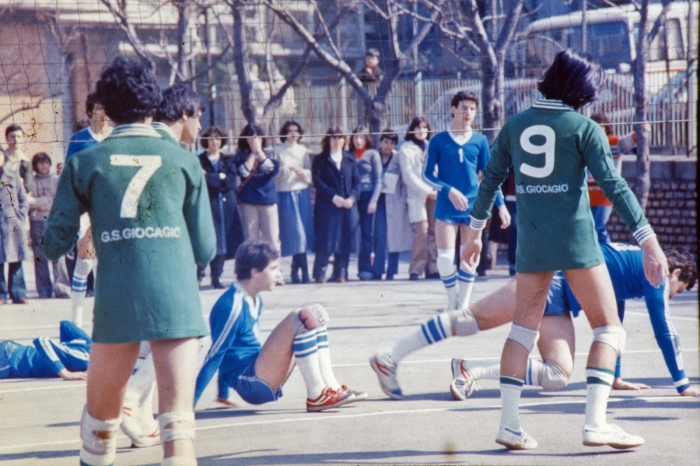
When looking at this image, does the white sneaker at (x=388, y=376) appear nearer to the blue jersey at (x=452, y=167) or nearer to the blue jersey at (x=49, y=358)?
the blue jersey at (x=49, y=358)

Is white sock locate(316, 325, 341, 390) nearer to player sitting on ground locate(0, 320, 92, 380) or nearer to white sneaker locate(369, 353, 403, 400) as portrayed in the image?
white sneaker locate(369, 353, 403, 400)

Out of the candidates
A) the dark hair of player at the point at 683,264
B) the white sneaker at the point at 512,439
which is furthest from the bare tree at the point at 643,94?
the white sneaker at the point at 512,439

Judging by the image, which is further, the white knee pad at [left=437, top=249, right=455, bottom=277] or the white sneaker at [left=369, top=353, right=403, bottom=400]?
the white knee pad at [left=437, top=249, right=455, bottom=277]

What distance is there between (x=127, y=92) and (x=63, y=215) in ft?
1.72

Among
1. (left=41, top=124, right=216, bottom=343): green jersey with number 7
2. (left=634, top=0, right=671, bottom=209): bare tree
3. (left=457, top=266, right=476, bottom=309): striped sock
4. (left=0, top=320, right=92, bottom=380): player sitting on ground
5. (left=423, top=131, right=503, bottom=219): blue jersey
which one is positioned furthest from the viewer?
(left=634, top=0, right=671, bottom=209): bare tree

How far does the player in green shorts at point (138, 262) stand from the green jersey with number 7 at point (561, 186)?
1668 mm

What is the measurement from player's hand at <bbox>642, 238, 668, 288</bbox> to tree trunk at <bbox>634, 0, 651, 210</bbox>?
7127 millimetres

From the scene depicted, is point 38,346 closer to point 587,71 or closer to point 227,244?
point 587,71

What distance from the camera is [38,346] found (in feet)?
22.2

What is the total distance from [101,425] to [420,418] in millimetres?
2112

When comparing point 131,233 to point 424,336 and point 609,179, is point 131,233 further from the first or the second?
point 424,336

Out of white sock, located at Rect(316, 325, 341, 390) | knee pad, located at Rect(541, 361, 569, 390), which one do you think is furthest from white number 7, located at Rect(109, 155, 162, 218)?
knee pad, located at Rect(541, 361, 569, 390)

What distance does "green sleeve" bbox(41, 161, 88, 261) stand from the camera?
3.49 m

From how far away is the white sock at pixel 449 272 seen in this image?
8352mm
